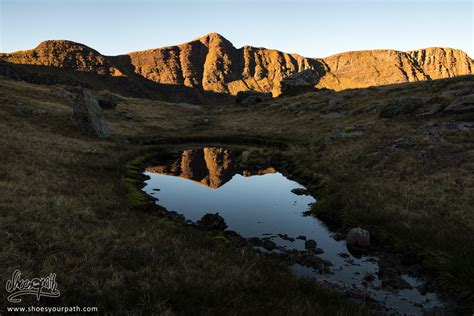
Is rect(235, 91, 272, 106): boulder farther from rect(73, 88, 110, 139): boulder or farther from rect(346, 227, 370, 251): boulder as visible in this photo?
rect(346, 227, 370, 251): boulder

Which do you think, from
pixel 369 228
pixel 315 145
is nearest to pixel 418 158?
pixel 369 228

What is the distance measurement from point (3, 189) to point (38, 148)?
551 inches

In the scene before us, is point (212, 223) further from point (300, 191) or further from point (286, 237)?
point (300, 191)

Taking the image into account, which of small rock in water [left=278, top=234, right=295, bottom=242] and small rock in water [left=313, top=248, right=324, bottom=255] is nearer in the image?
small rock in water [left=313, top=248, right=324, bottom=255]

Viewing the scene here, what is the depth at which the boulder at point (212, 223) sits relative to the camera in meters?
17.6

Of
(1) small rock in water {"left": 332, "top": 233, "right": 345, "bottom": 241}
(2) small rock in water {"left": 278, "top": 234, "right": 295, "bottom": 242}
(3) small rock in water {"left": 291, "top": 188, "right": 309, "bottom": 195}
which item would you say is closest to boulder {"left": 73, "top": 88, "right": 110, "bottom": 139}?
(3) small rock in water {"left": 291, "top": 188, "right": 309, "bottom": 195}

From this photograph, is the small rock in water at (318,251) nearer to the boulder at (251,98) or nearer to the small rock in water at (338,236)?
the small rock in water at (338,236)

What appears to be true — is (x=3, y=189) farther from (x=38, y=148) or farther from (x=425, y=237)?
(x=425, y=237)

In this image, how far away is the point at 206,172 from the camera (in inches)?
1387

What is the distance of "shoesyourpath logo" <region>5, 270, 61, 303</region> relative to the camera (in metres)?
7.39

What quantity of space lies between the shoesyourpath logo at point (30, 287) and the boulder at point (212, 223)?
9840 mm

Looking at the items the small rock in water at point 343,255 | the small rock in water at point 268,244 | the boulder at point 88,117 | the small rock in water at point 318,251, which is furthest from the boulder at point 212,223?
the boulder at point 88,117

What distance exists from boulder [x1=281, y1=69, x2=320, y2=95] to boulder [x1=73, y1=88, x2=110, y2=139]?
283 ft

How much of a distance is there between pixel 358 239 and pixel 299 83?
398ft
